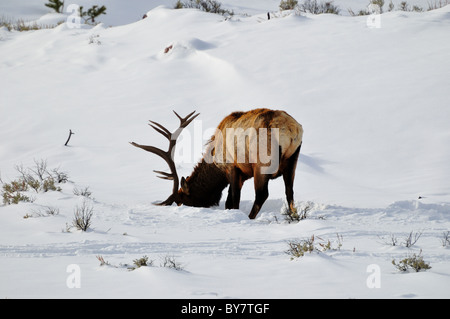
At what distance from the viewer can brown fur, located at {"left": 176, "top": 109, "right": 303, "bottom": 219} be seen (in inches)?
270

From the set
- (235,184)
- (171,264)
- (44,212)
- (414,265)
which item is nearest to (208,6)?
(235,184)

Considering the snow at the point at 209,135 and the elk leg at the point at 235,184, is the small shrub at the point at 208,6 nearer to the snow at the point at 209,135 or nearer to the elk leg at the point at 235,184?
the snow at the point at 209,135

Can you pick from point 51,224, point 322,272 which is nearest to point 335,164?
point 51,224

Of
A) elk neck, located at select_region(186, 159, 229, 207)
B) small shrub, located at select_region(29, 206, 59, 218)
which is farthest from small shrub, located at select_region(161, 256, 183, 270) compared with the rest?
elk neck, located at select_region(186, 159, 229, 207)

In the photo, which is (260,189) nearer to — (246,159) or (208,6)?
(246,159)

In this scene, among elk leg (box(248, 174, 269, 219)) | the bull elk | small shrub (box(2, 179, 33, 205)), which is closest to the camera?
the bull elk

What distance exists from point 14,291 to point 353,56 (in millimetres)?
13208

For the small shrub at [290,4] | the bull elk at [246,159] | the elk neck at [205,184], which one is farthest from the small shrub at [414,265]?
the small shrub at [290,4]

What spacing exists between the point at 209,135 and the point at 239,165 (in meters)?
4.74

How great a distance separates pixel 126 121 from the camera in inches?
573

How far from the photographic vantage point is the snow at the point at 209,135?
3713 millimetres

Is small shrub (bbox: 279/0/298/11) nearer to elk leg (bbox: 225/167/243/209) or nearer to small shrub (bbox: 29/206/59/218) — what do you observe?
elk leg (bbox: 225/167/243/209)

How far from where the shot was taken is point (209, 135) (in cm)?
1194
